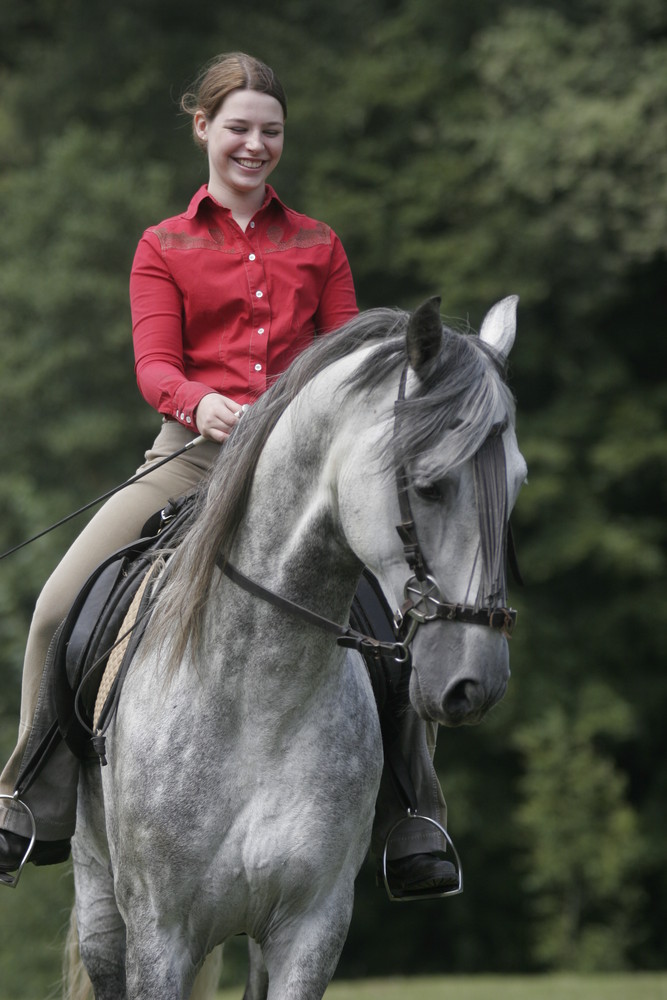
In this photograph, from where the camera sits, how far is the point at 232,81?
13.4 feet

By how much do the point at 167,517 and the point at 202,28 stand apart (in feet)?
54.2

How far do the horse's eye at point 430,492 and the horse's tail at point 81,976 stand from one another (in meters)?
2.37

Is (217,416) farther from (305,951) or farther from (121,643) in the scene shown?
(305,951)

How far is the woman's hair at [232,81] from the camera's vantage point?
4074 millimetres

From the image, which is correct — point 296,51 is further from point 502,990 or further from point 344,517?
point 344,517

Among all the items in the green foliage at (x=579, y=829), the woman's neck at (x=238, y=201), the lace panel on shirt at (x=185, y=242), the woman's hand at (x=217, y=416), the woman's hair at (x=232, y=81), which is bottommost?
the green foliage at (x=579, y=829)

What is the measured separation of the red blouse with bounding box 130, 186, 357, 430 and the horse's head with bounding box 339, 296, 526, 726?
1.06 meters

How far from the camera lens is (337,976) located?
19.3 metres

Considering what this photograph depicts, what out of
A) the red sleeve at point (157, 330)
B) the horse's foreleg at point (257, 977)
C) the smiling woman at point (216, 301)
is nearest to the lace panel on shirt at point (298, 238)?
the smiling woman at point (216, 301)

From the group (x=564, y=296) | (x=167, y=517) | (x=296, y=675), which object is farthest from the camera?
(x=564, y=296)

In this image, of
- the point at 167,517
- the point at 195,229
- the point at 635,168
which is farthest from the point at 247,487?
the point at 635,168

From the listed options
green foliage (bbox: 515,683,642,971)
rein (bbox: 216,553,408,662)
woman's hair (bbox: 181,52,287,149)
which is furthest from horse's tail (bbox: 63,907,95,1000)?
green foliage (bbox: 515,683,642,971)

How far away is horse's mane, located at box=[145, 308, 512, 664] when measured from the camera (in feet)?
9.84

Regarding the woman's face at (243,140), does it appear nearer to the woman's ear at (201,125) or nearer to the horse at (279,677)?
the woman's ear at (201,125)
